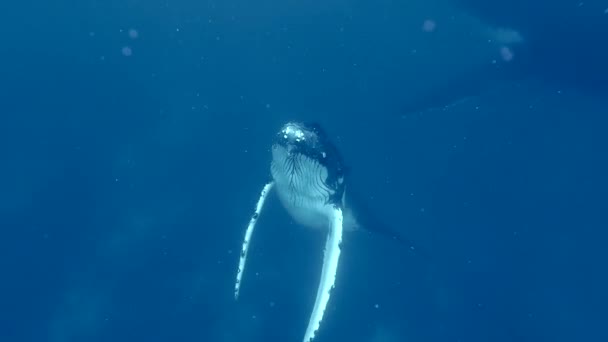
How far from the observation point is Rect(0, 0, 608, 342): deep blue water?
12.1 m

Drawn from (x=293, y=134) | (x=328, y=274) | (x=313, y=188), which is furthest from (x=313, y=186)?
(x=328, y=274)

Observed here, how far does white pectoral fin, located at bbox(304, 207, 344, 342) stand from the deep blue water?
2.47 metres

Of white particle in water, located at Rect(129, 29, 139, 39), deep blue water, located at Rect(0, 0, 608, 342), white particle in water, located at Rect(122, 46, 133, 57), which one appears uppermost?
white particle in water, located at Rect(129, 29, 139, 39)

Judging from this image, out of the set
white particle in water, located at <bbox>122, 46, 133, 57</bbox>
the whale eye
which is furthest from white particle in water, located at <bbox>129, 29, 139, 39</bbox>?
the whale eye

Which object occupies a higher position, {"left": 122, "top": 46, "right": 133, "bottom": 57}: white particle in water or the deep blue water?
{"left": 122, "top": 46, "right": 133, "bottom": 57}: white particle in water

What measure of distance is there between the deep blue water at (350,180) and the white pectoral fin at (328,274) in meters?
2.47

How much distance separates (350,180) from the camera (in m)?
12.8

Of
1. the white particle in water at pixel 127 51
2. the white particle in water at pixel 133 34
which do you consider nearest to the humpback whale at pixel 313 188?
the white particle in water at pixel 127 51

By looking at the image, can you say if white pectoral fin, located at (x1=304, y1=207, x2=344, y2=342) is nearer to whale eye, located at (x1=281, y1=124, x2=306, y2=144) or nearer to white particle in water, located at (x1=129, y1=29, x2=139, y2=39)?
whale eye, located at (x1=281, y1=124, x2=306, y2=144)

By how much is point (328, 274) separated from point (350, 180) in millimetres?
3924

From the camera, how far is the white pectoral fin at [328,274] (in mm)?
8906

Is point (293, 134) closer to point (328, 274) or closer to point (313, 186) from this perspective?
point (313, 186)

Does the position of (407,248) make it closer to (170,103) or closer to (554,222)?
(554,222)

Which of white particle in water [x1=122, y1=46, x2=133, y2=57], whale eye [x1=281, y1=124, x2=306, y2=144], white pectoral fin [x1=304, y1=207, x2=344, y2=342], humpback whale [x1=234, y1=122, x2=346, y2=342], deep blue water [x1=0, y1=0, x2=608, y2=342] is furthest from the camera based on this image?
white particle in water [x1=122, y1=46, x2=133, y2=57]
